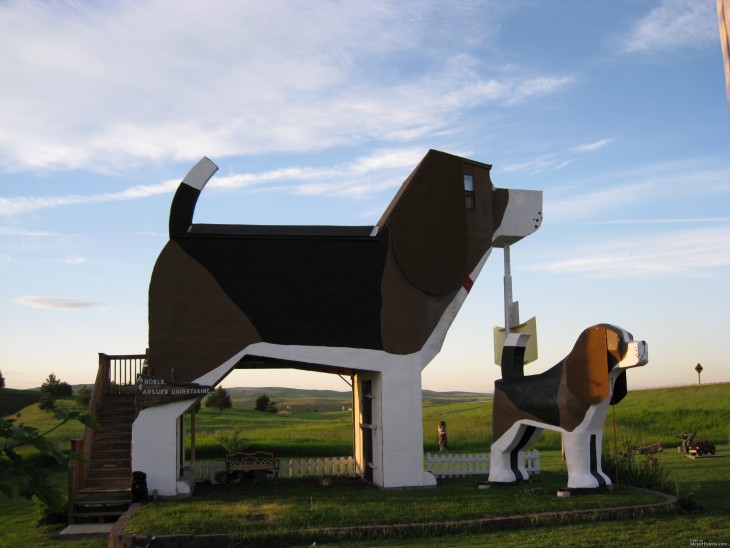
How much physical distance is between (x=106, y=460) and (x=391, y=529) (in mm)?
8221

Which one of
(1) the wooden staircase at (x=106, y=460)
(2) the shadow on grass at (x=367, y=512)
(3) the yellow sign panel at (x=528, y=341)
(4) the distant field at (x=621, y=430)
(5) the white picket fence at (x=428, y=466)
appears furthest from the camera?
(4) the distant field at (x=621, y=430)

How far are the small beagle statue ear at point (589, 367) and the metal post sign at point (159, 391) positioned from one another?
27.2 ft

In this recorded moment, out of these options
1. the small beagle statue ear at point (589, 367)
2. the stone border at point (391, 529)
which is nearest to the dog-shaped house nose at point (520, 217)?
the small beagle statue ear at point (589, 367)

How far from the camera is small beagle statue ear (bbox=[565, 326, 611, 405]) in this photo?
49.5 feet

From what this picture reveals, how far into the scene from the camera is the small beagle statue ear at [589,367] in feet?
49.5

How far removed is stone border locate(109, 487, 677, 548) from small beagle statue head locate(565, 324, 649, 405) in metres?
2.32

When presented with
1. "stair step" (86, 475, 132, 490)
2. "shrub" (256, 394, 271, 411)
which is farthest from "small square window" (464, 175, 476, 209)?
"shrub" (256, 394, 271, 411)

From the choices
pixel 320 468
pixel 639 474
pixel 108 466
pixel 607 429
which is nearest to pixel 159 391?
pixel 108 466

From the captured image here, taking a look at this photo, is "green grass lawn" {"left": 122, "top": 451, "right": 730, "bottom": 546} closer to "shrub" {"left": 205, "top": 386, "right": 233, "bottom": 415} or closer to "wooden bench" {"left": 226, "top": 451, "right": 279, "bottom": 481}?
"wooden bench" {"left": 226, "top": 451, "right": 279, "bottom": 481}

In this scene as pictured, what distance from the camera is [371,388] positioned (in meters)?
19.9

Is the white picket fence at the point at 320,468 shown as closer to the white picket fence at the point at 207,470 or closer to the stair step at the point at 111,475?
the white picket fence at the point at 207,470

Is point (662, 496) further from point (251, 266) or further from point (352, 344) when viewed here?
point (251, 266)

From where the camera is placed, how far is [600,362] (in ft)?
49.8

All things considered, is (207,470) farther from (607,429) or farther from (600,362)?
(607,429)
